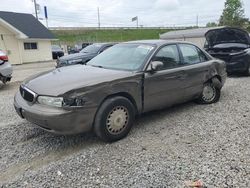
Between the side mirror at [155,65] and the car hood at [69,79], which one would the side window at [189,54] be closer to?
the side mirror at [155,65]

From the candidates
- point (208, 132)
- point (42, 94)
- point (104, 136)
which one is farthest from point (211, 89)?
point (42, 94)

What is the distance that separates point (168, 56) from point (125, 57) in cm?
85

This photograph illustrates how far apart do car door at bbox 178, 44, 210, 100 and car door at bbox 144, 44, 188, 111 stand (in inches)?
7.0

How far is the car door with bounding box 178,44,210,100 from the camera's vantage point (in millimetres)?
5262

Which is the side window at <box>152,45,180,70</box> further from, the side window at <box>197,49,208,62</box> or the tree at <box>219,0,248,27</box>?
the tree at <box>219,0,248,27</box>

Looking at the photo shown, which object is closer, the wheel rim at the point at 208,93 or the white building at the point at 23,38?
the wheel rim at the point at 208,93

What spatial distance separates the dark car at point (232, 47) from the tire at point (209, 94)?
162 inches

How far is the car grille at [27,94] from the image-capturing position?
3.75 meters

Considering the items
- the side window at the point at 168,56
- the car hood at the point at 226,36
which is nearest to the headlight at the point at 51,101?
the side window at the point at 168,56

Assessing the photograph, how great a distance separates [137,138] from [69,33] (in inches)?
2616

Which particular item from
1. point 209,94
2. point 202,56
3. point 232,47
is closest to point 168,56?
point 202,56

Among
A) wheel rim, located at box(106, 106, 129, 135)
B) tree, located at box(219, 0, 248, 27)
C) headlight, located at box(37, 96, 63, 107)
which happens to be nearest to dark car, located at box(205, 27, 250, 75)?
wheel rim, located at box(106, 106, 129, 135)

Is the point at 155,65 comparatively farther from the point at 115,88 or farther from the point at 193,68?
the point at 193,68

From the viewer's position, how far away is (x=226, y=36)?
10062 millimetres
